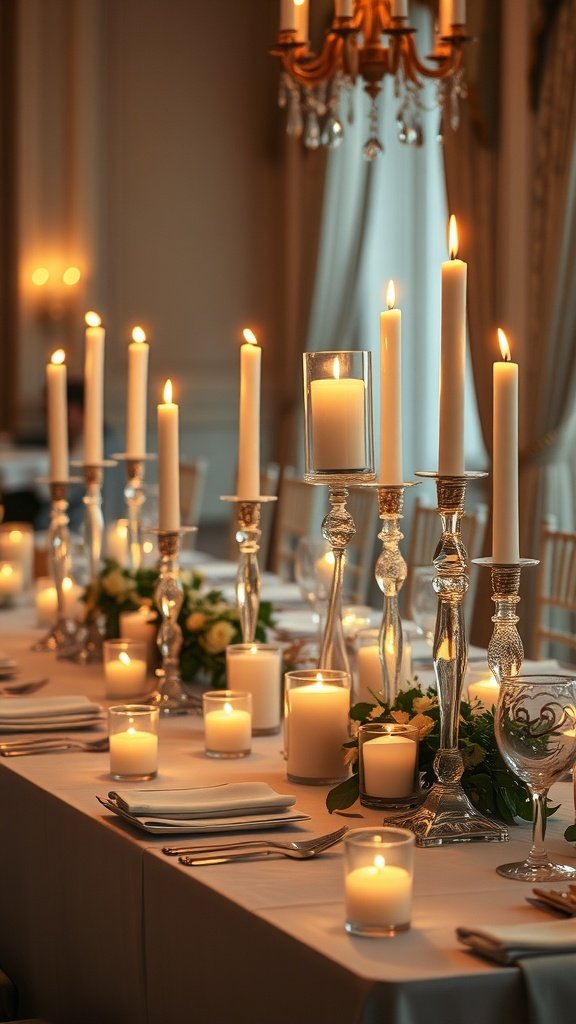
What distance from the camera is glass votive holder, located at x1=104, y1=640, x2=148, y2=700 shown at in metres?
2.58

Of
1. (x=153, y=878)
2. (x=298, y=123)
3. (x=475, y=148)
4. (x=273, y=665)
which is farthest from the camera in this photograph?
(x=475, y=148)

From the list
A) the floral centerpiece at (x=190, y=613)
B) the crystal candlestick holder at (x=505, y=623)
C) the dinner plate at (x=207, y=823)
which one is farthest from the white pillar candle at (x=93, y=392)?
the crystal candlestick holder at (x=505, y=623)

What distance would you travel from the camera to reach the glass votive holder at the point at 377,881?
4.47 feet

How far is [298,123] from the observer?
4.00 meters

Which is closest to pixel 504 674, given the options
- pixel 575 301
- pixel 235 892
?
pixel 235 892

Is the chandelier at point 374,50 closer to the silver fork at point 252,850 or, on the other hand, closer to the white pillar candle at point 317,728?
the white pillar candle at point 317,728

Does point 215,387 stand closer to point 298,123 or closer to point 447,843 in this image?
point 298,123

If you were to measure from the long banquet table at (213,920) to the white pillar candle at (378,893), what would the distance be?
2cm

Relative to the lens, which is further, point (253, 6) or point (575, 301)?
point (253, 6)

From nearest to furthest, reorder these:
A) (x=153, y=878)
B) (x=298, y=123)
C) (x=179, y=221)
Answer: (x=153, y=878)
(x=298, y=123)
(x=179, y=221)

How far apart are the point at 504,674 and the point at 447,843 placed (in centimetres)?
21

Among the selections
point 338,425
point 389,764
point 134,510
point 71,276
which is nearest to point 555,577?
point 134,510

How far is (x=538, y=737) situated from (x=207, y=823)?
17.2 inches

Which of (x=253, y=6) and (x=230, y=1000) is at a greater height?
(x=253, y=6)
